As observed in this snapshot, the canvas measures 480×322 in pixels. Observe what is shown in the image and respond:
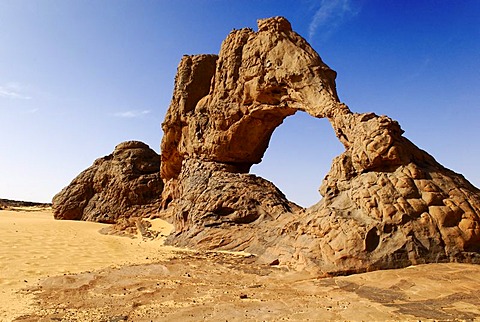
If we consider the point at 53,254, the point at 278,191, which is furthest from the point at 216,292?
the point at 278,191

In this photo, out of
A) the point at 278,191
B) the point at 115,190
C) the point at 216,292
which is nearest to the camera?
Result: the point at 216,292

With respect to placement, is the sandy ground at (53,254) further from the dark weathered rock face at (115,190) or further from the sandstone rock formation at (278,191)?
the dark weathered rock face at (115,190)

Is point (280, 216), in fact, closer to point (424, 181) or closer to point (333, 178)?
point (333, 178)

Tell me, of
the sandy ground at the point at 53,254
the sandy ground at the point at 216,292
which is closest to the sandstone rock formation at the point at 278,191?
the sandy ground at the point at 216,292

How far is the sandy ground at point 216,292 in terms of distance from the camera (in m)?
3.57

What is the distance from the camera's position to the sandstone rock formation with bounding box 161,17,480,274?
17.9ft

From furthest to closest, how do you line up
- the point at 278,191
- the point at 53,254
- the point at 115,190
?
the point at 115,190 < the point at 278,191 < the point at 53,254

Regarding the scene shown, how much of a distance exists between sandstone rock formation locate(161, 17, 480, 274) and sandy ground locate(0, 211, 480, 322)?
1.86ft

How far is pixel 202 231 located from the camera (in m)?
9.40

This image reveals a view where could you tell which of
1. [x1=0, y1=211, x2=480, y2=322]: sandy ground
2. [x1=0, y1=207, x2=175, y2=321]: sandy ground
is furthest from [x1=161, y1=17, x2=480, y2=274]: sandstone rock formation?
[x1=0, y1=207, x2=175, y2=321]: sandy ground

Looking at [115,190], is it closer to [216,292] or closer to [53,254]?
[53,254]

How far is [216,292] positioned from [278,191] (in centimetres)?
641

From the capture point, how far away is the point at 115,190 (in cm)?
1533

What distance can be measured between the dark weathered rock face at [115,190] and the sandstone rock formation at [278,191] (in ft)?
5.31
